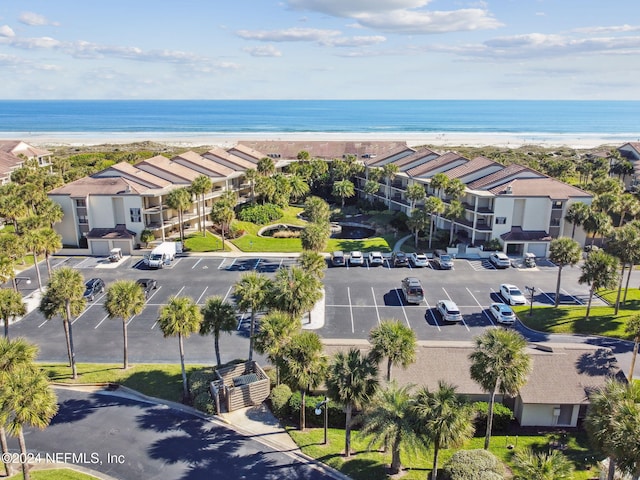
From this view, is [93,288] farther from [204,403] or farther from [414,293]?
[414,293]

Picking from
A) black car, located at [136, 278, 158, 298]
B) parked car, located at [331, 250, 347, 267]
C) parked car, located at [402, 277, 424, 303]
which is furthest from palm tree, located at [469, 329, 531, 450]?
black car, located at [136, 278, 158, 298]

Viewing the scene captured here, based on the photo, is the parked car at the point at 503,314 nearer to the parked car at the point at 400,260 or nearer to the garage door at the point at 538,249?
the parked car at the point at 400,260

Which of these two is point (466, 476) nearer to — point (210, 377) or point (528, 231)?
point (210, 377)

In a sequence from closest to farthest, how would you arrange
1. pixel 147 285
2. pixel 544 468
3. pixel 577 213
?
pixel 544 468, pixel 147 285, pixel 577 213

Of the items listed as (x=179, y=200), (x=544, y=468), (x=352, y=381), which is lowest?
(x=544, y=468)

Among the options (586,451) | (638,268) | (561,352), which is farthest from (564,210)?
(586,451)

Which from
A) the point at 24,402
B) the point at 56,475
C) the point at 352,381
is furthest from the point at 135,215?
the point at 352,381

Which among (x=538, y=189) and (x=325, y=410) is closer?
(x=325, y=410)
